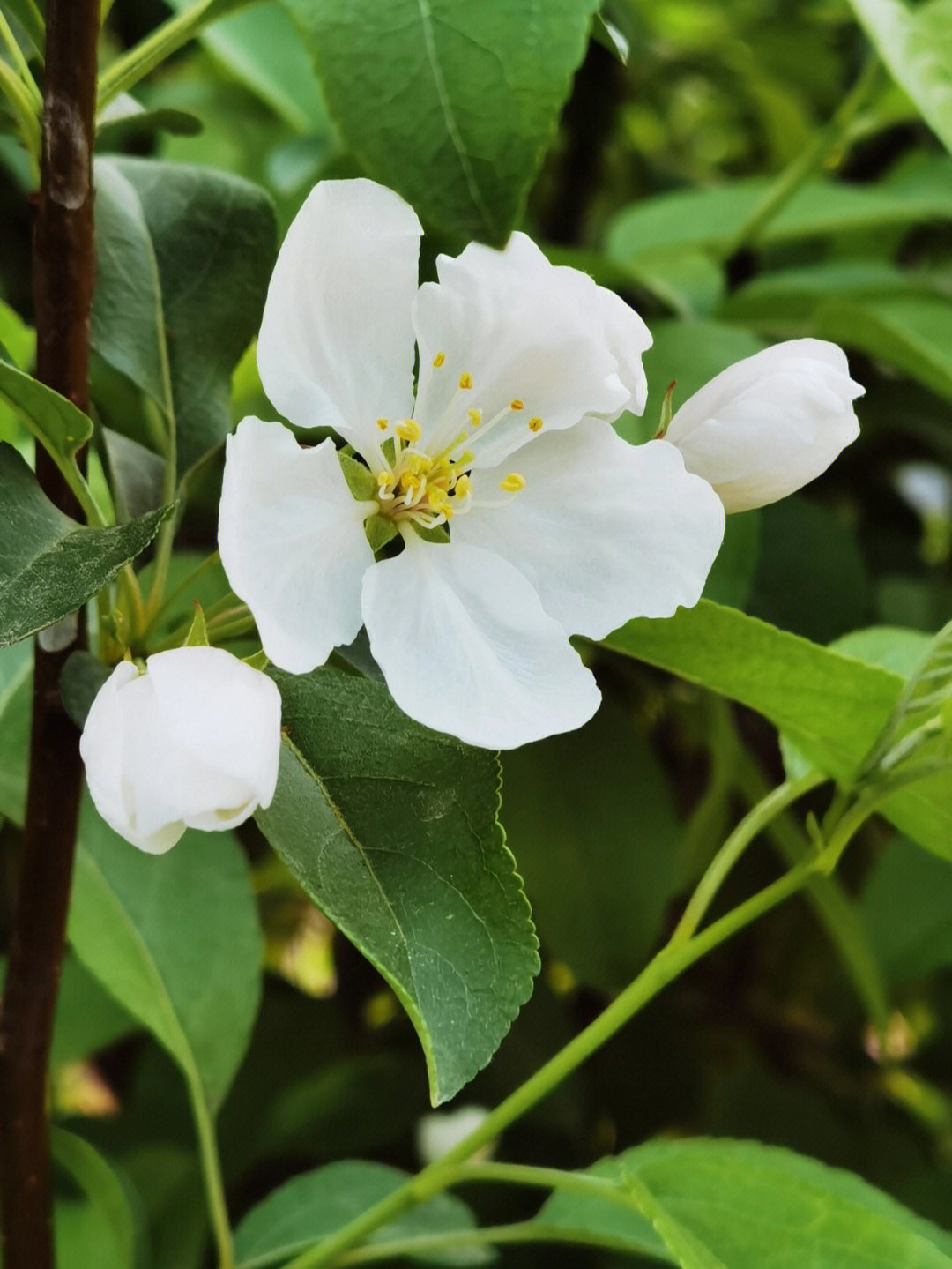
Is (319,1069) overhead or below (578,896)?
below

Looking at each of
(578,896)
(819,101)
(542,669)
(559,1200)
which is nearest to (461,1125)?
(578,896)

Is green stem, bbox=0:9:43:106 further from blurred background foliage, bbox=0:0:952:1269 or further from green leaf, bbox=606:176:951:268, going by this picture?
green leaf, bbox=606:176:951:268

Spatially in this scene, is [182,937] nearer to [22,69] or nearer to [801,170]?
[22,69]

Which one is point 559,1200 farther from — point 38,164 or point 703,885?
point 38,164

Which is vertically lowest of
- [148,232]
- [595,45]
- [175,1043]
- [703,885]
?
[175,1043]

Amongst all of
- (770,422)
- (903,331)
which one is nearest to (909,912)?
(903,331)

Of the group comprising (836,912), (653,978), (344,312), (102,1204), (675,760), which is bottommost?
(675,760)

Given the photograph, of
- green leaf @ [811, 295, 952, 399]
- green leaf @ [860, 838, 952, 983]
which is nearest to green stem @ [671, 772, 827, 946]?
green leaf @ [811, 295, 952, 399]
